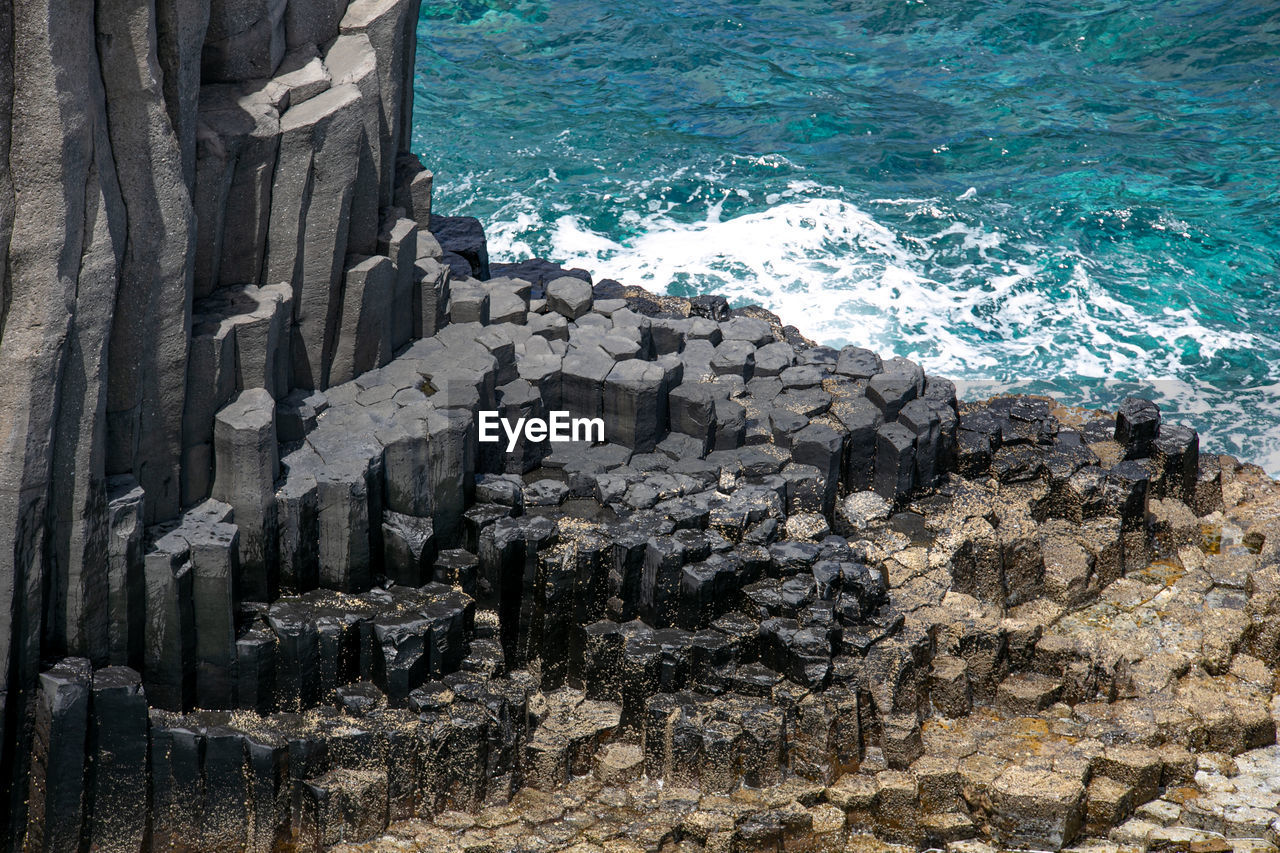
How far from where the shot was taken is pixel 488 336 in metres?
12.1

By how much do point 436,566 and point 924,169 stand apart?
16.1m

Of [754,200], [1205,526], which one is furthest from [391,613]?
Result: [754,200]

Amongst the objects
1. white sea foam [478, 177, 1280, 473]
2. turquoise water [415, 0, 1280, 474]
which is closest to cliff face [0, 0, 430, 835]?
white sea foam [478, 177, 1280, 473]

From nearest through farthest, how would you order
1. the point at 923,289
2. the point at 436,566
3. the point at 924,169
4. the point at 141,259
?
the point at 141,259, the point at 436,566, the point at 923,289, the point at 924,169

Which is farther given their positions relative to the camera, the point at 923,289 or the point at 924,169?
the point at 924,169

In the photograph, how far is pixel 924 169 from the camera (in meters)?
24.3

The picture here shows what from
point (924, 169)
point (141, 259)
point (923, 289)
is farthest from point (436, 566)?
point (924, 169)

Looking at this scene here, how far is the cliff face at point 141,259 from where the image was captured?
26.4 ft

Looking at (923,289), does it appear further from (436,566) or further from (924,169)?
(436,566)

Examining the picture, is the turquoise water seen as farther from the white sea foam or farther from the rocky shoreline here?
the rocky shoreline

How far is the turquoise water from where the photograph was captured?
1980 centimetres

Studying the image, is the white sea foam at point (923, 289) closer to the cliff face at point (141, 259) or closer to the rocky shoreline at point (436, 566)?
the rocky shoreline at point (436, 566)

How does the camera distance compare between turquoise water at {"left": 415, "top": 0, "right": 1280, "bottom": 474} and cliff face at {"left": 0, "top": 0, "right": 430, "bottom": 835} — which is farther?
turquoise water at {"left": 415, "top": 0, "right": 1280, "bottom": 474}

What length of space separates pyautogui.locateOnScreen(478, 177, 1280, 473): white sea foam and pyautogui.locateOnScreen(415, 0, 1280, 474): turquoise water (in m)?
0.05
